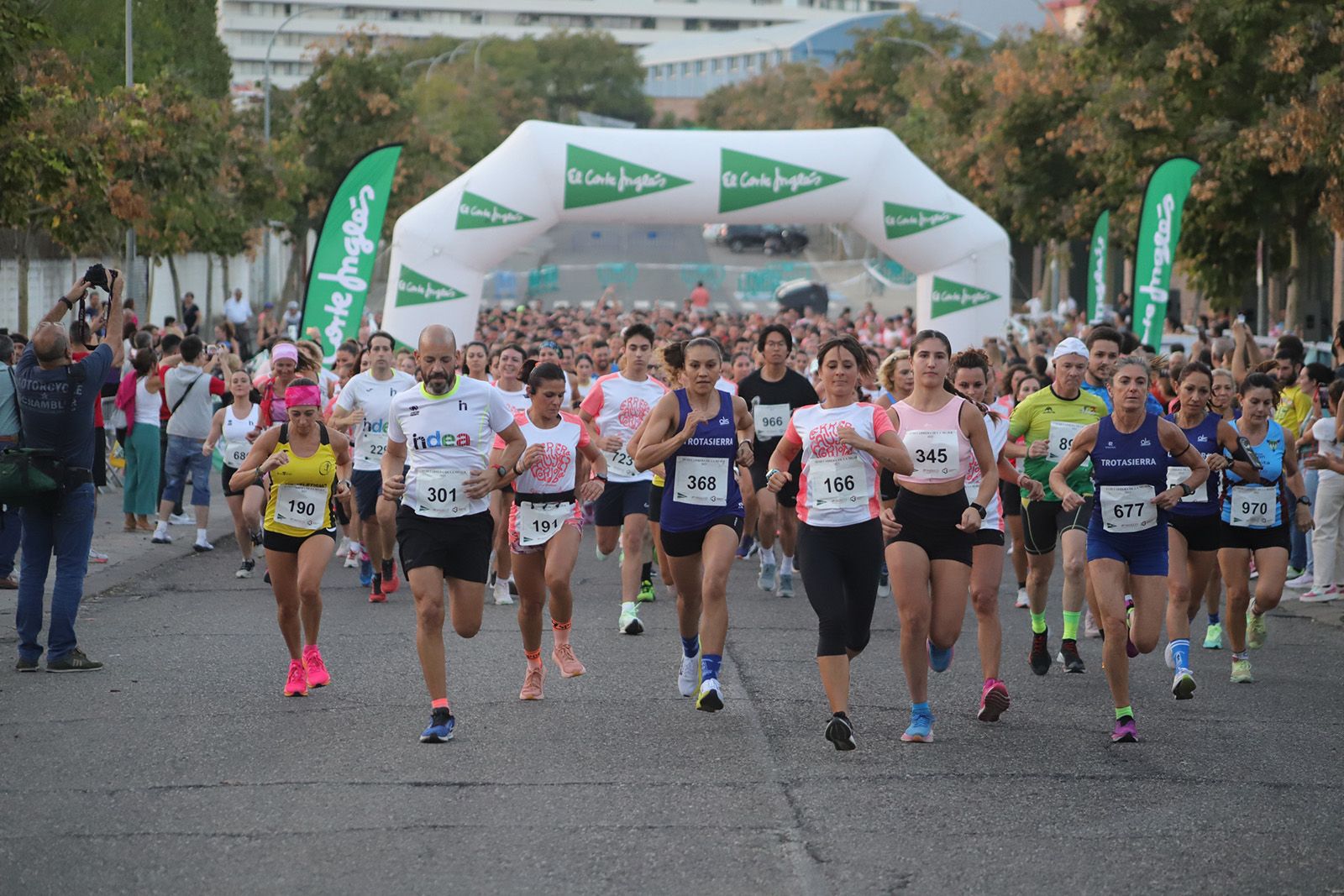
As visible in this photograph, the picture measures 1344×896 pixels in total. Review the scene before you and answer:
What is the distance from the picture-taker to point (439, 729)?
810 centimetres

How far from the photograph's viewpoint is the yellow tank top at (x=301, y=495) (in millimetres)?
9453

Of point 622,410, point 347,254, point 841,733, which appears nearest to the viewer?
point 841,733

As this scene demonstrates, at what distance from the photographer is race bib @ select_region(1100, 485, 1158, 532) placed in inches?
339

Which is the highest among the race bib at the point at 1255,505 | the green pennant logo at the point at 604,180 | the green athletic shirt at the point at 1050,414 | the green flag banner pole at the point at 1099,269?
the green pennant logo at the point at 604,180

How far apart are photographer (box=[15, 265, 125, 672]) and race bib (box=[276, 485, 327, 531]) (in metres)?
1.27

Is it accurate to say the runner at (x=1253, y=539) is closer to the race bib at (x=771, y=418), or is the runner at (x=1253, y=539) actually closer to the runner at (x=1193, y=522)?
the runner at (x=1193, y=522)

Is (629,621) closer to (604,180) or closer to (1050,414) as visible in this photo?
(1050,414)

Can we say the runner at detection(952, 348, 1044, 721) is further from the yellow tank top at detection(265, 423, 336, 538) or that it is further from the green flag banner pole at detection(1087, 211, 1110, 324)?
the green flag banner pole at detection(1087, 211, 1110, 324)

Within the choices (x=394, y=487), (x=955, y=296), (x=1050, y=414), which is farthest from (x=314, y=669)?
(x=955, y=296)

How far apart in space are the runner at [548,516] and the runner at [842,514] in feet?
4.60

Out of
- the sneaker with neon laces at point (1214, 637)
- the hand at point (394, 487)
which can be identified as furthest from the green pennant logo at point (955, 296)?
the hand at point (394, 487)

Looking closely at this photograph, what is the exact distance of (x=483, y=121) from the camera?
3319 inches

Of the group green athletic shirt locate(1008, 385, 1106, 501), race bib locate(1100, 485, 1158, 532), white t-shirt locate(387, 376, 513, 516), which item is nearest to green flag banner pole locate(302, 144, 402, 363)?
green athletic shirt locate(1008, 385, 1106, 501)

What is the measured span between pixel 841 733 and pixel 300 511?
3150 mm
